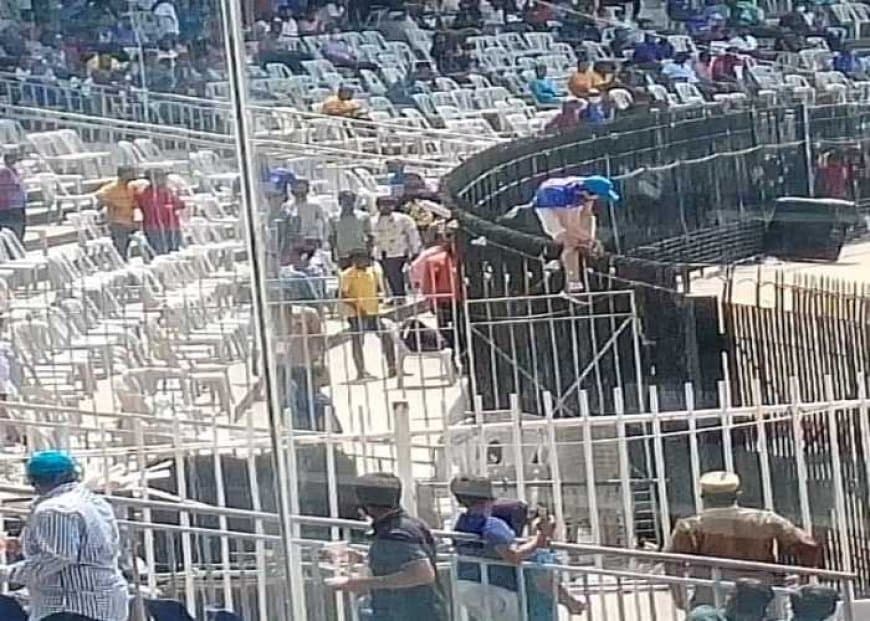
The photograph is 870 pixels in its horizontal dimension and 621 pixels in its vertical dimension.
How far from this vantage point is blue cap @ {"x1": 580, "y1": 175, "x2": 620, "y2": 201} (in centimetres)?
346

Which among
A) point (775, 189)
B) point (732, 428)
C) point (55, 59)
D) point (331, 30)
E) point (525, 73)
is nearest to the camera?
point (732, 428)

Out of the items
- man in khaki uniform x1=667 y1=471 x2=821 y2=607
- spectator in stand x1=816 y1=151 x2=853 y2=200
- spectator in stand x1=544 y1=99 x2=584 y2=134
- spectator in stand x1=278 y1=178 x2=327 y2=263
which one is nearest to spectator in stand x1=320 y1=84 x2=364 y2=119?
spectator in stand x1=544 y1=99 x2=584 y2=134

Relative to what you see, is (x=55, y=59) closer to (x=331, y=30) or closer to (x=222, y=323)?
(x=222, y=323)

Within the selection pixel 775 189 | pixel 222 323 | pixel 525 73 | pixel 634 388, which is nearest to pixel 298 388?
pixel 222 323

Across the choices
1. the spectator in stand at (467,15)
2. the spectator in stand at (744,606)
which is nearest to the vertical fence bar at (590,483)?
the spectator in stand at (744,606)

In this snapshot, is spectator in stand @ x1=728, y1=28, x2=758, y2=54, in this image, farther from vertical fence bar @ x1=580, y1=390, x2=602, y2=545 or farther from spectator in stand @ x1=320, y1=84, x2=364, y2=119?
vertical fence bar @ x1=580, y1=390, x2=602, y2=545

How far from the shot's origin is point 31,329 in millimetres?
2857

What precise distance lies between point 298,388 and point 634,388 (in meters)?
0.49

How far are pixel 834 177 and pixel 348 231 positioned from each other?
1287mm

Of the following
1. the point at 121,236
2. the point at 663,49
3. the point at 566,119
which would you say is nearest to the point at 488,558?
the point at 121,236

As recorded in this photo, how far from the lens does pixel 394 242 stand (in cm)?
266

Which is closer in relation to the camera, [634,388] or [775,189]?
[634,388]

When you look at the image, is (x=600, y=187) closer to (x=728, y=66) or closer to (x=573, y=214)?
(x=573, y=214)

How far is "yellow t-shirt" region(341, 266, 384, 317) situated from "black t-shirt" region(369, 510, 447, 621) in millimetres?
320
